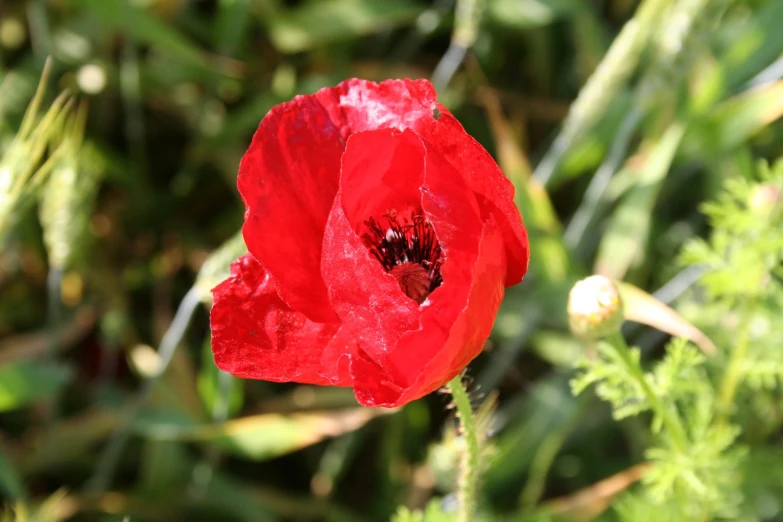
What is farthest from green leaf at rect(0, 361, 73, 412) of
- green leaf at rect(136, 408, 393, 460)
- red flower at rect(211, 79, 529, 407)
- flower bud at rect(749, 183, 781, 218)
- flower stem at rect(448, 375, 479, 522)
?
flower bud at rect(749, 183, 781, 218)

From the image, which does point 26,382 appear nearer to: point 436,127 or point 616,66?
point 436,127

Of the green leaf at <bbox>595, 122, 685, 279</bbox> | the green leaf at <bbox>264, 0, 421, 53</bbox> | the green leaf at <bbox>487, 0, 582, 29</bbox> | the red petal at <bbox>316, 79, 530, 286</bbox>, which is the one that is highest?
the red petal at <bbox>316, 79, 530, 286</bbox>

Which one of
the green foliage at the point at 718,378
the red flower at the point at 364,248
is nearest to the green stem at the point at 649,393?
the green foliage at the point at 718,378

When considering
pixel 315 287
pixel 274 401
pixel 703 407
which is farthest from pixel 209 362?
pixel 703 407

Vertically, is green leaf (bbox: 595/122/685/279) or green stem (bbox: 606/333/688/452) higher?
green stem (bbox: 606/333/688/452)

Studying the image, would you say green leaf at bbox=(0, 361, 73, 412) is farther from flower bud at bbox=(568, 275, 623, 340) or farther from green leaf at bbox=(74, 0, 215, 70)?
flower bud at bbox=(568, 275, 623, 340)

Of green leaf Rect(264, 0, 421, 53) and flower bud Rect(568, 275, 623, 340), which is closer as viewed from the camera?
flower bud Rect(568, 275, 623, 340)

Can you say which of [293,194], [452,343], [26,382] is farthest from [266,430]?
[452,343]
